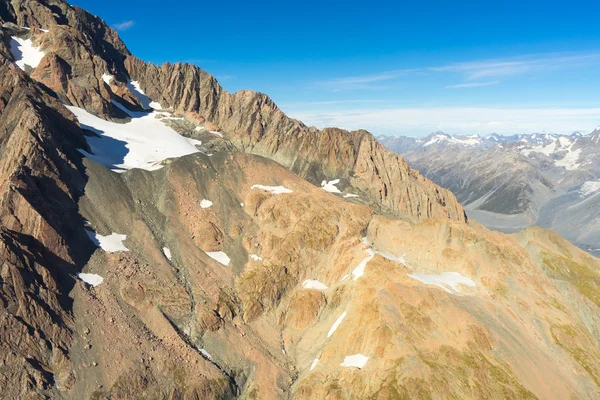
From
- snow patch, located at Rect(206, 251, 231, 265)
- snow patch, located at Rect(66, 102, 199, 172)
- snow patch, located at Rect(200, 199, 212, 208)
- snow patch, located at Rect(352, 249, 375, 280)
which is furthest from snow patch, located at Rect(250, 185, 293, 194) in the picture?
snow patch, located at Rect(352, 249, 375, 280)

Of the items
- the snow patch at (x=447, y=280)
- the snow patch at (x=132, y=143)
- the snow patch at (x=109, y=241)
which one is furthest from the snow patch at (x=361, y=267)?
the snow patch at (x=132, y=143)

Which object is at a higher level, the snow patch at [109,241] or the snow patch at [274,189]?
the snow patch at [274,189]

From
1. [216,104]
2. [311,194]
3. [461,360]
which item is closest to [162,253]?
[311,194]

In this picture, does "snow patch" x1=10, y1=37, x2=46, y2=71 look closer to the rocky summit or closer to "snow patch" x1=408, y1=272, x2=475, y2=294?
the rocky summit

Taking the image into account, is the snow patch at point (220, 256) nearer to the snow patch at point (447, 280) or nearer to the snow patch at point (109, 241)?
the snow patch at point (109, 241)

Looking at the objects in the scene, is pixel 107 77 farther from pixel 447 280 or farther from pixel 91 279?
pixel 447 280

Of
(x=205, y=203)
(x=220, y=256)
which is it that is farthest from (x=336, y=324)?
(x=205, y=203)

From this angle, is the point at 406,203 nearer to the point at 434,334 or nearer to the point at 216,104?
the point at 434,334
